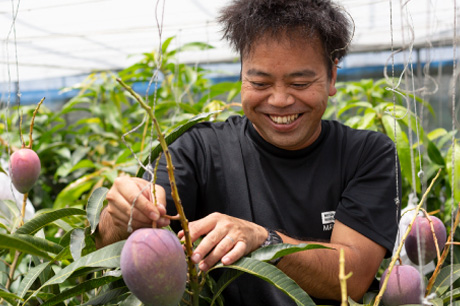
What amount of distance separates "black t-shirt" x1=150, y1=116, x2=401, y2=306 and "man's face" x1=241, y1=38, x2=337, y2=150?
Answer: 69 mm

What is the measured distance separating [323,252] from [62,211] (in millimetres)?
427

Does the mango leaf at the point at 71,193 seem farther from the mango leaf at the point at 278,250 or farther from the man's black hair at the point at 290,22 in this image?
the mango leaf at the point at 278,250

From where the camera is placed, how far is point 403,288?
65 cm

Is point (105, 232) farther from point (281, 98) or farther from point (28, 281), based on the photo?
point (281, 98)

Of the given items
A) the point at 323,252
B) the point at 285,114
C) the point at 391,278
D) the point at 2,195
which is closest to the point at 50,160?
the point at 2,195

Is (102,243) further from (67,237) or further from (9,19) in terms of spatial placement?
(9,19)

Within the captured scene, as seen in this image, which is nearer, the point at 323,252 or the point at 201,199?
the point at 323,252

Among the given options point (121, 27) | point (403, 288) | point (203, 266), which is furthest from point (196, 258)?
point (121, 27)

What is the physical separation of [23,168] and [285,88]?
1.56ft

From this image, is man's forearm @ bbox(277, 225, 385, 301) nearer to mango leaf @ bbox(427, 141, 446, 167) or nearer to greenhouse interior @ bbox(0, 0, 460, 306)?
greenhouse interior @ bbox(0, 0, 460, 306)

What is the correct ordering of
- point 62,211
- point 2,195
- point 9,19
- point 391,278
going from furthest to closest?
point 9,19
point 2,195
point 62,211
point 391,278

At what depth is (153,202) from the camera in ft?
1.72

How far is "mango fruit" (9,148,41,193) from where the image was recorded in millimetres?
799

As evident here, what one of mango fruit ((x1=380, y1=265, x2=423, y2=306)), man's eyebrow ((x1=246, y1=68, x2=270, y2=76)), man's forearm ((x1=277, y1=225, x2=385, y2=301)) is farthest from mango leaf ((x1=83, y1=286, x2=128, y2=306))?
man's eyebrow ((x1=246, y1=68, x2=270, y2=76))
